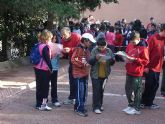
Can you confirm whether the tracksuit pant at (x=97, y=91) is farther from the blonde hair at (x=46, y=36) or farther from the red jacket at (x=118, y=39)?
the red jacket at (x=118, y=39)

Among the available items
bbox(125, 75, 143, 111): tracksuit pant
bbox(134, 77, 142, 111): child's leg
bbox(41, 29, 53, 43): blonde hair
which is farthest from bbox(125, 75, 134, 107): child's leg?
bbox(41, 29, 53, 43): blonde hair

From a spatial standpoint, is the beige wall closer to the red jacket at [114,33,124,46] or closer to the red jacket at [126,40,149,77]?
the red jacket at [114,33,124,46]

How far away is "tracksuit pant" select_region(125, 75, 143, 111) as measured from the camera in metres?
8.89

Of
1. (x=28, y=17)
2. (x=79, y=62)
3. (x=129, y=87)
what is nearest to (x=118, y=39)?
(x=28, y=17)

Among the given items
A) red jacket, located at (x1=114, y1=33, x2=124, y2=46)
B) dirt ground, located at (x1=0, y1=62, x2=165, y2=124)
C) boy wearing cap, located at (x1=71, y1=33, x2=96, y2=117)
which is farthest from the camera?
red jacket, located at (x1=114, y1=33, x2=124, y2=46)

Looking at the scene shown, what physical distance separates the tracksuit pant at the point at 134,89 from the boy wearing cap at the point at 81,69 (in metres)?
0.87

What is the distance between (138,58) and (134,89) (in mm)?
646

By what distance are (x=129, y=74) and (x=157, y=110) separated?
1.04 m

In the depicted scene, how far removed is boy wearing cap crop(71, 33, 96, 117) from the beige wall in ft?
76.8

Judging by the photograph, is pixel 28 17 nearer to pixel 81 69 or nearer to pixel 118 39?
pixel 118 39

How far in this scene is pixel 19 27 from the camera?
643 inches

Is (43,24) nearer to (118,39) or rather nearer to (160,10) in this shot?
(118,39)

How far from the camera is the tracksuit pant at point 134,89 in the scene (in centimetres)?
889

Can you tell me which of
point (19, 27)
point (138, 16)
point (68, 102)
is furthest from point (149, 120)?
point (138, 16)
